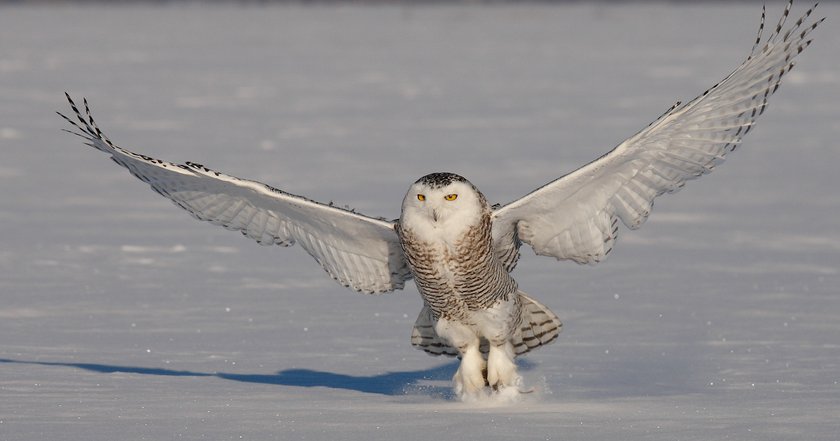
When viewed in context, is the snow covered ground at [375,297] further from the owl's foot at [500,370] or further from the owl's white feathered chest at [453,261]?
the owl's white feathered chest at [453,261]

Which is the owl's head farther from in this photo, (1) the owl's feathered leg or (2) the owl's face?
(1) the owl's feathered leg

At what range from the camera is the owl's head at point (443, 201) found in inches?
188

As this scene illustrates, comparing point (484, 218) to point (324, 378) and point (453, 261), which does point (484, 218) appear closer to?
point (453, 261)

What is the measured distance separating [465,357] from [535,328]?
0.37 meters

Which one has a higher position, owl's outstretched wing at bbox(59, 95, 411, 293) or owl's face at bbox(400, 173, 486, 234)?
owl's outstretched wing at bbox(59, 95, 411, 293)

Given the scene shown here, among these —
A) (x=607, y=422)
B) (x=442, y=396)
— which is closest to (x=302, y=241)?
(x=442, y=396)

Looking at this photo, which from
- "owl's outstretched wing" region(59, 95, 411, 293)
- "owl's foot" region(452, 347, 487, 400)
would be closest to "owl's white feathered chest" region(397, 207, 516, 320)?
"owl's foot" region(452, 347, 487, 400)

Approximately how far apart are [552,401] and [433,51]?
22.4 metres

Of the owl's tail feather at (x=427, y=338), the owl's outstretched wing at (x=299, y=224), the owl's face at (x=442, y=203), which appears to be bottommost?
the owl's tail feather at (x=427, y=338)

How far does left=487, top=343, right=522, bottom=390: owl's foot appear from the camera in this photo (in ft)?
17.3

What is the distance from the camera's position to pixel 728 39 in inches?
1151

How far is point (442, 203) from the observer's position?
4.80 m

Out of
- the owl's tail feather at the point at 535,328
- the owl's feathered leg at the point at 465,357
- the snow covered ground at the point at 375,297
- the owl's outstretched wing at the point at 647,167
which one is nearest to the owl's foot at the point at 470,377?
the owl's feathered leg at the point at 465,357

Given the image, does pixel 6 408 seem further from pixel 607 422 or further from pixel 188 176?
pixel 607 422
